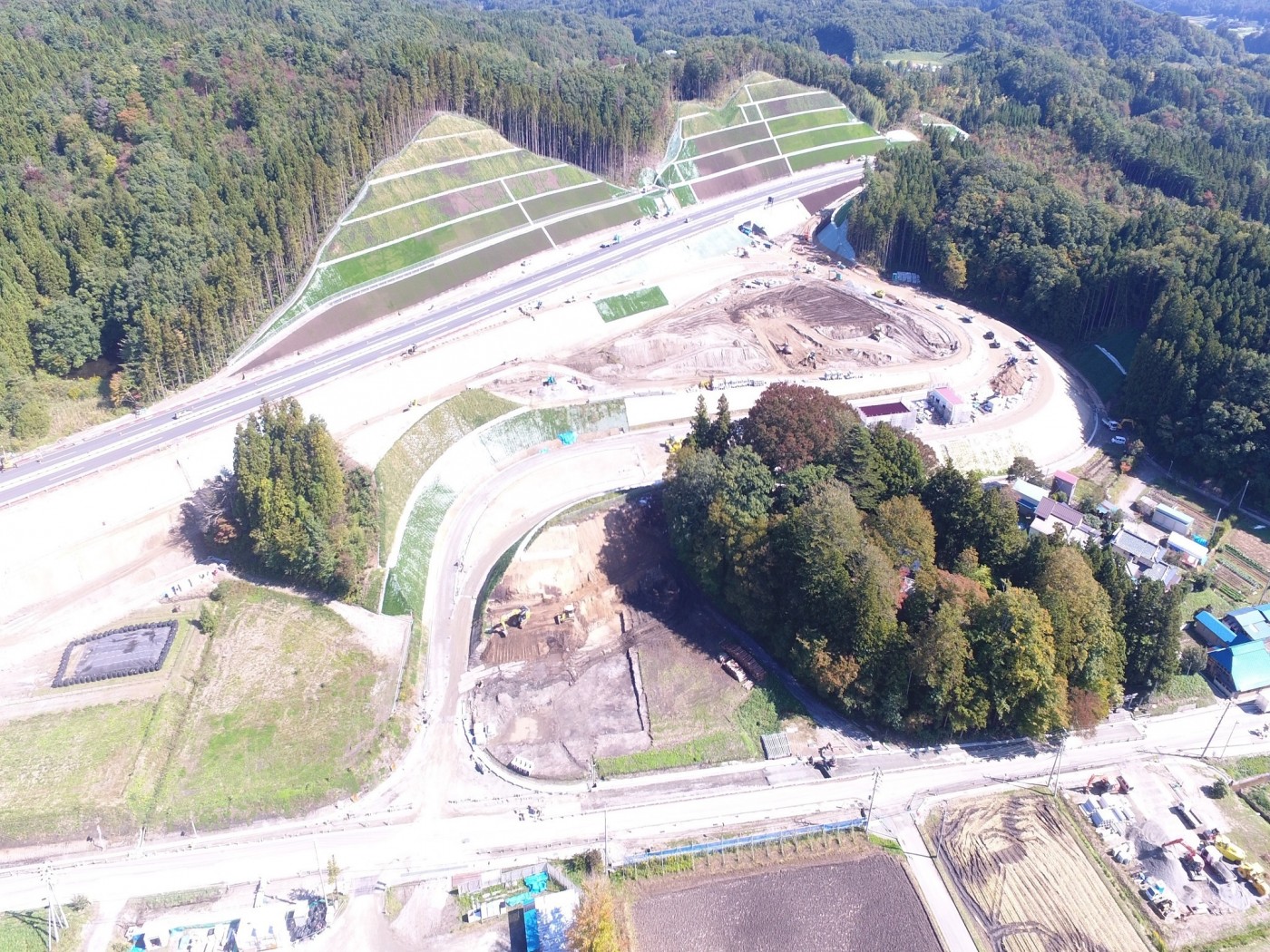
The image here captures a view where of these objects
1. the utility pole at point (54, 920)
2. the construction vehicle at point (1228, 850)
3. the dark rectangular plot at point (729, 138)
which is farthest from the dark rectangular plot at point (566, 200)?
the construction vehicle at point (1228, 850)

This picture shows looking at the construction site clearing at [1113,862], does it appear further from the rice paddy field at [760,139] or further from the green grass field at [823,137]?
the green grass field at [823,137]

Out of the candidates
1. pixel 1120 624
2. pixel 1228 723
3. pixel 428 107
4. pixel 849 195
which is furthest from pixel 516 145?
pixel 1228 723

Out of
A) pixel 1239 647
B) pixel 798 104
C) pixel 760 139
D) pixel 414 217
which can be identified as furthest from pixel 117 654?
pixel 798 104

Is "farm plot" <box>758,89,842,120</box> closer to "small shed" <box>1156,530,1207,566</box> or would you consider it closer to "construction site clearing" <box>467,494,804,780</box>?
"construction site clearing" <box>467,494,804,780</box>

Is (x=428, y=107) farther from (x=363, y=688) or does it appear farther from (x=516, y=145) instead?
(x=363, y=688)

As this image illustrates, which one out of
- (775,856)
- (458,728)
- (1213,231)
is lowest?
(458,728)

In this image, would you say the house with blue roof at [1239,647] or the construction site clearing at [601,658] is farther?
the house with blue roof at [1239,647]
